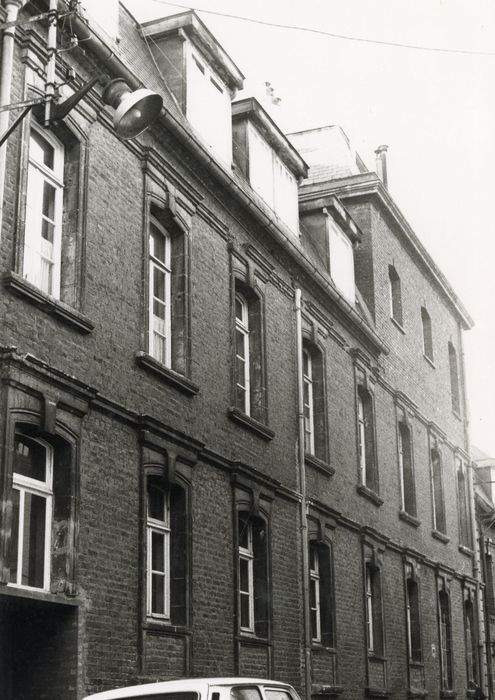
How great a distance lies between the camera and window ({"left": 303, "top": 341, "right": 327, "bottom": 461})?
22.7 metres

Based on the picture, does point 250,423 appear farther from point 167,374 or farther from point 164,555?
point 164,555

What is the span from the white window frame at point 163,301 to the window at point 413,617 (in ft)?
41.9

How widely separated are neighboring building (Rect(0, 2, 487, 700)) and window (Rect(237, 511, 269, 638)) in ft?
0.17

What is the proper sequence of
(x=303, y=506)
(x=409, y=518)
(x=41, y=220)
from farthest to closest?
(x=409, y=518)
(x=303, y=506)
(x=41, y=220)

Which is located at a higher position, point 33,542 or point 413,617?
point 413,617

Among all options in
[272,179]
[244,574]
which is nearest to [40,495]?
[244,574]

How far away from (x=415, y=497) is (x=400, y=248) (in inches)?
262

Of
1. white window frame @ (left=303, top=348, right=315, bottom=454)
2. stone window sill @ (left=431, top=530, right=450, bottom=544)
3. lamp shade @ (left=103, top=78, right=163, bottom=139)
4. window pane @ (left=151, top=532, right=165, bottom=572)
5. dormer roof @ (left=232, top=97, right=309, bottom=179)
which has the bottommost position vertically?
window pane @ (left=151, top=532, right=165, bottom=572)

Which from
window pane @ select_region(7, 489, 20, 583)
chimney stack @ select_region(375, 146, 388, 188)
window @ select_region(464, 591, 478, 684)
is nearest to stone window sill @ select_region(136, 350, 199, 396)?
window pane @ select_region(7, 489, 20, 583)

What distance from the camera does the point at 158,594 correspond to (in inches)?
611

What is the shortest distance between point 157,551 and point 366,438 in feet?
36.6

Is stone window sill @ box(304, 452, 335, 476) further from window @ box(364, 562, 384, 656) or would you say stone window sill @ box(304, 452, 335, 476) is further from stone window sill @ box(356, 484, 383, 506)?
window @ box(364, 562, 384, 656)

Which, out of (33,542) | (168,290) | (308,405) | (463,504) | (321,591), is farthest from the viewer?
(463,504)

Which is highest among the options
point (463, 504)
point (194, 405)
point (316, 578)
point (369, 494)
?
point (463, 504)
